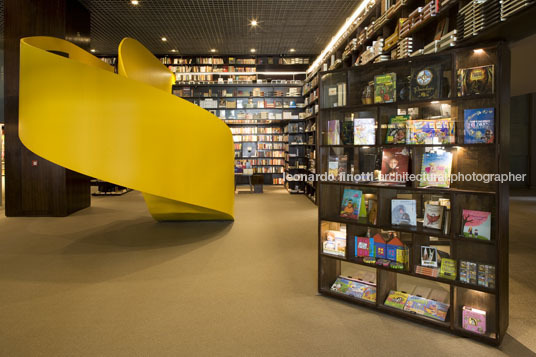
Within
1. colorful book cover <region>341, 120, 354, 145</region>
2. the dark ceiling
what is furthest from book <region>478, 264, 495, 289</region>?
the dark ceiling

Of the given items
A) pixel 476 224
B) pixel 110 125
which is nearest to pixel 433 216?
pixel 476 224

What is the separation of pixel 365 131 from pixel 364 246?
1.04 m

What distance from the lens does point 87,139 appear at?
15.0ft

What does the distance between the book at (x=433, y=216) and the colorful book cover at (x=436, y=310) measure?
625 millimetres

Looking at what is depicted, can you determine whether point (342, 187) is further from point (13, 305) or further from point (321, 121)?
point (13, 305)

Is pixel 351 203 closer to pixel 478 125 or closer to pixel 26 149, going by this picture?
pixel 478 125

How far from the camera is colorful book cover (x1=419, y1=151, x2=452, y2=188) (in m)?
2.83

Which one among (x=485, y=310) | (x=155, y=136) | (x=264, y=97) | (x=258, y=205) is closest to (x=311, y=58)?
(x=264, y=97)

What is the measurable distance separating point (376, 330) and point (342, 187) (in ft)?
4.36

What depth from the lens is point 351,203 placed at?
338 cm

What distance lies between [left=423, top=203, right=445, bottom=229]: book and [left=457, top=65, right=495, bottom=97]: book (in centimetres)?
89

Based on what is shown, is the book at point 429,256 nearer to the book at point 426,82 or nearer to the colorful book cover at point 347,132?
the colorful book cover at point 347,132

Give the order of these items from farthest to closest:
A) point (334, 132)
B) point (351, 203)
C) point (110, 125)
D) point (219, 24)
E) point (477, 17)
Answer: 1. point (219, 24)
2. point (110, 125)
3. point (334, 132)
4. point (351, 203)
5. point (477, 17)

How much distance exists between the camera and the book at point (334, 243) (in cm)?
343
